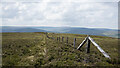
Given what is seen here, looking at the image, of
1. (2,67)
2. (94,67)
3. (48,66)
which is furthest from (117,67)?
(2,67)

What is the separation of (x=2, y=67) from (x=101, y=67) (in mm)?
9856

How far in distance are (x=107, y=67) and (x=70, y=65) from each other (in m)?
3.57

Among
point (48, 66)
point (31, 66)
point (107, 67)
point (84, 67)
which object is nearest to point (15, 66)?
point (31, 66)

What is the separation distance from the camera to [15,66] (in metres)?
8.99

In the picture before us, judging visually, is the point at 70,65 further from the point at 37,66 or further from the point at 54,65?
the point at 37,66

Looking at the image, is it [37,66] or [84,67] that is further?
[37,66]

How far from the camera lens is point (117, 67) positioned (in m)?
8.80

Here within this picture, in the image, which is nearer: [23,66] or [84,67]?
[84,67]

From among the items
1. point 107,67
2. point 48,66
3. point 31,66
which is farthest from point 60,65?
point 107,67

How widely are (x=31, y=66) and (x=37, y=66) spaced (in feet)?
1.99

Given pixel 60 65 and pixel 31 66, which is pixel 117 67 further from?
pixel 31 66

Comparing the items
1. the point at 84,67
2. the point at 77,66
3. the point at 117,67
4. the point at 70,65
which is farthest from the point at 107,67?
the point at 70,65

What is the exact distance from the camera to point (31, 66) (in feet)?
29.3

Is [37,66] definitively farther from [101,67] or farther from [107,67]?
[107,67]
